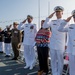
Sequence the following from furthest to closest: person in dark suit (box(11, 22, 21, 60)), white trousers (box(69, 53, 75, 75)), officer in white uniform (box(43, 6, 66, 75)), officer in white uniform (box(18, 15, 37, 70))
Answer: person in dark suit (box(11, 22, 21, 60)), officer in white uniform (box(18, 15, 37, 70)), officer in white uniform (box(43, 6, 66, 75)), white trousers (box(69, 53, 75, 75))

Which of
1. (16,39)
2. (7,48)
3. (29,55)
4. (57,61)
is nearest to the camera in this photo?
(57,61)

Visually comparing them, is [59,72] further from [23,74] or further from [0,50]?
[0,50]

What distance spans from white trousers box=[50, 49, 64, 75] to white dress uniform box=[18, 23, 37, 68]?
2.07 m

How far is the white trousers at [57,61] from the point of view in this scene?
6.28m

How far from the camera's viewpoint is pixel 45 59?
7.20 m

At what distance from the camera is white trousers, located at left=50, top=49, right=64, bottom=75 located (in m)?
6.28

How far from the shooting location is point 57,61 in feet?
21.1

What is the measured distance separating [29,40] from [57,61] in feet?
7.40

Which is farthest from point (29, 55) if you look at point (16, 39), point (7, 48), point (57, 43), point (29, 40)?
point (7, 48)

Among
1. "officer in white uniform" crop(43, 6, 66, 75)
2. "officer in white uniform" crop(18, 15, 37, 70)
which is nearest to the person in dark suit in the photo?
Answer: "officer in white uniform" crop(18, 15, 37, 70)

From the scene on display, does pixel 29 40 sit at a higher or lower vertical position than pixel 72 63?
higher

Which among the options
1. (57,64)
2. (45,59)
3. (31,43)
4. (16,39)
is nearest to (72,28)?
(57,64)

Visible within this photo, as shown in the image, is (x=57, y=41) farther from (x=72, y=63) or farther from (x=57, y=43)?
(x=72, y=63)

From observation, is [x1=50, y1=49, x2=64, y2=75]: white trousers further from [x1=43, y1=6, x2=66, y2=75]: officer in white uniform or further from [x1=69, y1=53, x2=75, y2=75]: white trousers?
[x1=69, y1=53, x2=75, y2=75]: white trousers
